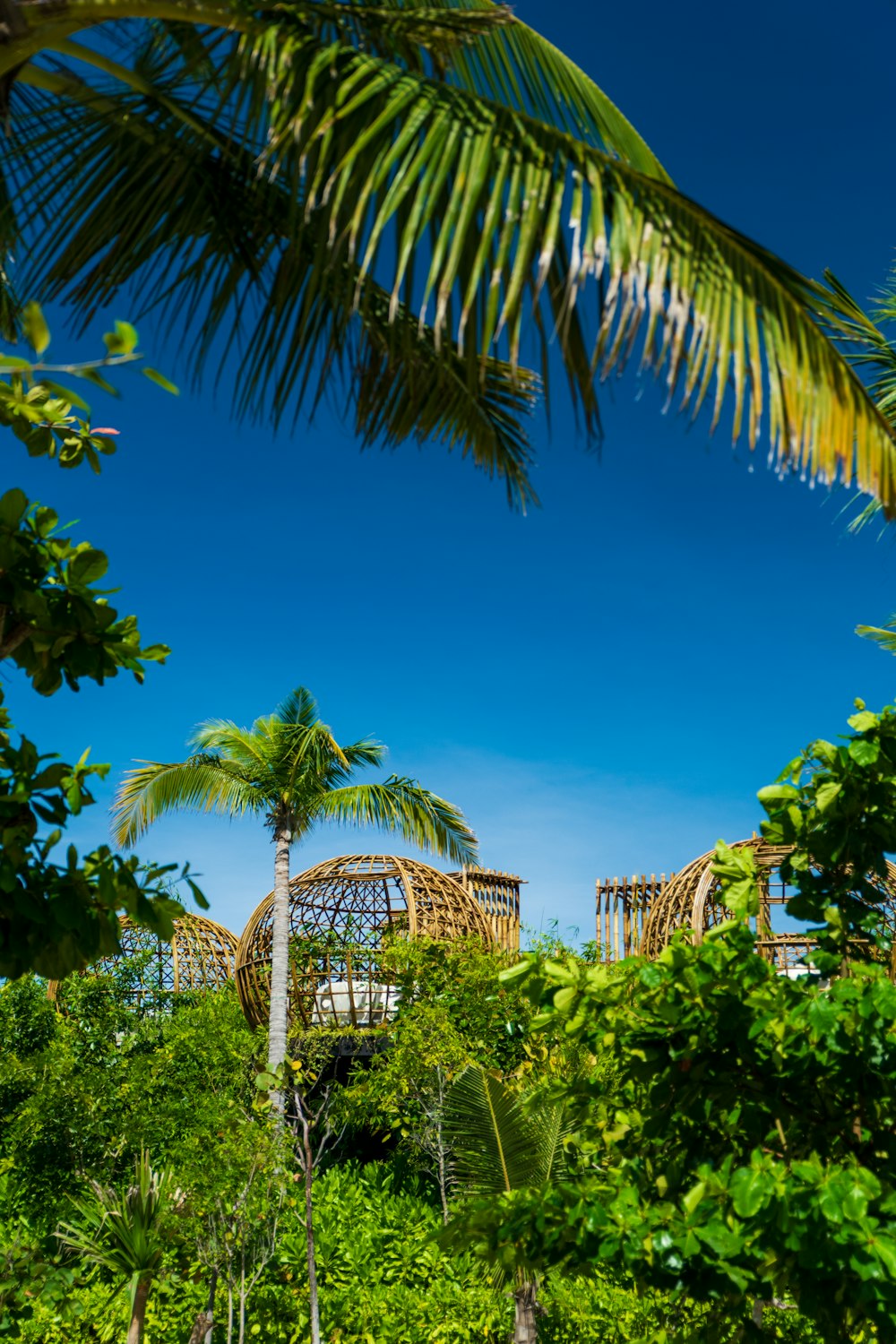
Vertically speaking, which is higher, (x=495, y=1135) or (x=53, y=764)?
(x=53, y=764)

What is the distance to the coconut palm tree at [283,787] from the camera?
13.3m

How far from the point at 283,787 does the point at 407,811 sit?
1633 millimetres

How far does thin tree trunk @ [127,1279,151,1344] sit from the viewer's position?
345 inches

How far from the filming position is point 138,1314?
8945mm

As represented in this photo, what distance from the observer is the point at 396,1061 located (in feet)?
38.2

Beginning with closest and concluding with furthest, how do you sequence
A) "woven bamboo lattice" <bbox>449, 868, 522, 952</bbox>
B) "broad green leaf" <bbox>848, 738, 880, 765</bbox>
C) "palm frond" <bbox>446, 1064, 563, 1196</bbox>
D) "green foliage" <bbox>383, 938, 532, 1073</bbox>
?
"broad green leaf" <bbox>848, 738, 880, 765</bbox> < "palm frond" <bbox>446, 1064, 563, 1196</bbox> < "green foliage" <bbox>383, 938, 532, 1073</bbox> < "woven bamboo lattice" <bbox>449, 868, 522, 952</bbox>

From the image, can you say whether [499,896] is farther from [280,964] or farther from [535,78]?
[535,78]

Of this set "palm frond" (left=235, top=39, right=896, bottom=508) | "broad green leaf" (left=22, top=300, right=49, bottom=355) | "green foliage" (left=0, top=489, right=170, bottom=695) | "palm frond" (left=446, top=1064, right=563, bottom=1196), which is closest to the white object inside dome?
"palm frond" (left=446, top=1064, right=563, bottom=1196)

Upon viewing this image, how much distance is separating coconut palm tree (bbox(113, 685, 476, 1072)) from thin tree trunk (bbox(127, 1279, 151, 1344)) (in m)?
4.29

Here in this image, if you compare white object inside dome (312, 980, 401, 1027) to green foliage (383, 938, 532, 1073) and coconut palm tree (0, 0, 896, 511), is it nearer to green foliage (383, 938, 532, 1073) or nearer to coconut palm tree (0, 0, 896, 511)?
green foliage (383, 938, 532, 1073)

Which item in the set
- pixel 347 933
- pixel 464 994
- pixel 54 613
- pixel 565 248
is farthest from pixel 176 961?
pixel 565 248

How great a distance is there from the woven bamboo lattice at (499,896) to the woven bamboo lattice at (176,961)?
440cm

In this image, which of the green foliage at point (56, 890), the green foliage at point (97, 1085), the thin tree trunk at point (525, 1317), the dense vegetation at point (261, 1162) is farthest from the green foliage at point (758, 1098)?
the green foliage at point (97, 1085)

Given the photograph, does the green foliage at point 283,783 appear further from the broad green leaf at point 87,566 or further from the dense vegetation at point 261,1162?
the broad green leaf at point 87,566
